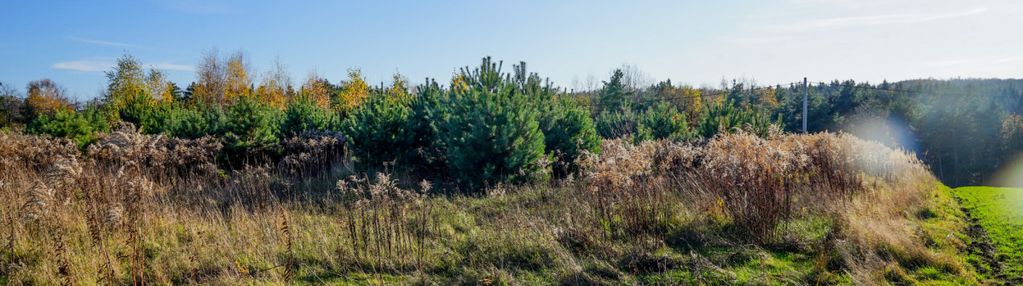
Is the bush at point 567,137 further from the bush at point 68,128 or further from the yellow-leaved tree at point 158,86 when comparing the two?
the yellow-leaved tree at point 158,86

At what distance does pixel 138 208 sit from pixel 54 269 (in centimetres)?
83

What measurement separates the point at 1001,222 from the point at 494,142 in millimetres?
7940

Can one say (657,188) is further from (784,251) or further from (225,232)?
(225,232)

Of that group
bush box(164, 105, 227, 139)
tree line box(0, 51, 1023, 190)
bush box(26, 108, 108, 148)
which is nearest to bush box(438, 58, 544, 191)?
tree line box(0, 51, 1023, 190)

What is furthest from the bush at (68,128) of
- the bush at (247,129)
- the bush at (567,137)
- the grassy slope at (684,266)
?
the grassy slope at (684,266)

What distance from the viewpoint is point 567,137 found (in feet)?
37.0

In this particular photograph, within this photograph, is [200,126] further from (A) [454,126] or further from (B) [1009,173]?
(B) [1009,173]

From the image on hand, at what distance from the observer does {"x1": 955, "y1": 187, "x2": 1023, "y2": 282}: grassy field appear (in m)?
5.84

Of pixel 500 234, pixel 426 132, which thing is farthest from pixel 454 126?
pixel 500 234

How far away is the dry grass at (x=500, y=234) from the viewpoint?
5.09m

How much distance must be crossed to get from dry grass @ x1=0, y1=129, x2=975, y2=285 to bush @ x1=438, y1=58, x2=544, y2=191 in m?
1.20

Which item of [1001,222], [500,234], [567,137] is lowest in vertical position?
[1001,222]

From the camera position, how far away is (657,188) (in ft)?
23.3

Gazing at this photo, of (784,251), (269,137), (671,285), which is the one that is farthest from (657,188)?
(269,137)
